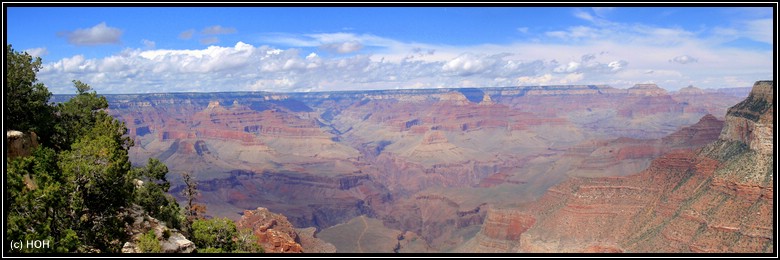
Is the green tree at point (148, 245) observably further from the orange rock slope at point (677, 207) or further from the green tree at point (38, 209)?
the orange rock slope at point (677, 207)

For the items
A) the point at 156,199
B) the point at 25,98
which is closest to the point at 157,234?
the point at 156,199

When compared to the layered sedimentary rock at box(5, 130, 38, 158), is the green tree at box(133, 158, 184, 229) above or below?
below

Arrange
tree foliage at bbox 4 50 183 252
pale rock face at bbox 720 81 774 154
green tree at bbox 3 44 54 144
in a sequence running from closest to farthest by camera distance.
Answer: tree foliage at bbox 4 50 183 252, green tree at bbox 3 44 54 144, pale rock face at bbox 720 81 774 154

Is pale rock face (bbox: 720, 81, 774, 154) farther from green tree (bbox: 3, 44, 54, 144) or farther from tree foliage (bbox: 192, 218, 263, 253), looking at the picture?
green tree (bbox: 3, 44, 54, 144)

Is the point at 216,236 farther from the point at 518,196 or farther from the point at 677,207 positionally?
the point at 518,196

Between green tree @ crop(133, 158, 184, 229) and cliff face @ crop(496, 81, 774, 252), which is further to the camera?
cliff face @ crop(496, 81, 774, 252)

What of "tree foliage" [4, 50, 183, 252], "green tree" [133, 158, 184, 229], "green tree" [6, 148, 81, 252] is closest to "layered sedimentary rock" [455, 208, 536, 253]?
"green tree" [133, 158, 184, 229]
